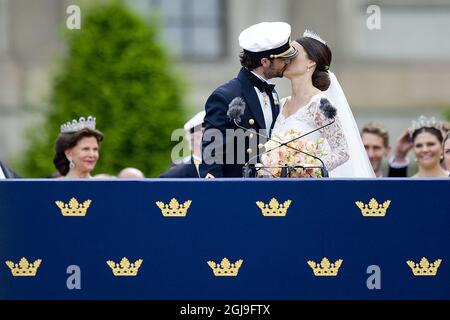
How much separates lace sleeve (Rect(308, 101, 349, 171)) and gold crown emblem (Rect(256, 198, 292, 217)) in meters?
0.79

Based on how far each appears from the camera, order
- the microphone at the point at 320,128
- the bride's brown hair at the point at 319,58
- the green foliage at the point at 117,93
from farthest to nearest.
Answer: the green foliage at the point at 117,93
the bride's brown hair at the point at 319,58
the microphone at the point at 320,128

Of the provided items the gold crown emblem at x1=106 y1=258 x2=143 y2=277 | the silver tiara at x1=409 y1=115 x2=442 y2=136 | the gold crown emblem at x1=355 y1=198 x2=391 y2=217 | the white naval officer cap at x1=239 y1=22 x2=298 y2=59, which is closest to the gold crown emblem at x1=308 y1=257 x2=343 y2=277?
the gold crown emblem at x1=355 y1=198 x2=391 y2=217

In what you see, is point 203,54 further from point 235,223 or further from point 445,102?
point 235,223

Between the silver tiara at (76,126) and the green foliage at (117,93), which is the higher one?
the silver tiara at (76,126)


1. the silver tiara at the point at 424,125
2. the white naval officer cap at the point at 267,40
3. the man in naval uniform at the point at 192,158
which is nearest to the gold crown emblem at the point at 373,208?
the white naval officer cap at the point at 267,40

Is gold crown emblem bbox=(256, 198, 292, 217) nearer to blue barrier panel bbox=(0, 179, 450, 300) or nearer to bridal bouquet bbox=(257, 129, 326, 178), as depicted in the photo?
blue barrier panel bbox=(0, 179, 450, 300)

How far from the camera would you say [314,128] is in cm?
655

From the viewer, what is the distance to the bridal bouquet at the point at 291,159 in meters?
6.17

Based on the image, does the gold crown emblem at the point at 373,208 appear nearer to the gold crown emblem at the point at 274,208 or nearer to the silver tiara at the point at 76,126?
the gold crown emblem at the point at 274,208

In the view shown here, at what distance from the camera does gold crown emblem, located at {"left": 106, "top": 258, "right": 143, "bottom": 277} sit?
5715mm

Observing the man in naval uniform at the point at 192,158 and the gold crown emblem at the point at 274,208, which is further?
the man in naval uniform at the point at 192,158

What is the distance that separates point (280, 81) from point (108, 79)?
284 cm

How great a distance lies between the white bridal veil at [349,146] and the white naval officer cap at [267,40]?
0.42 m

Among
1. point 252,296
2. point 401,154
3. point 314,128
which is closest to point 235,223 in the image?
point 252,296
